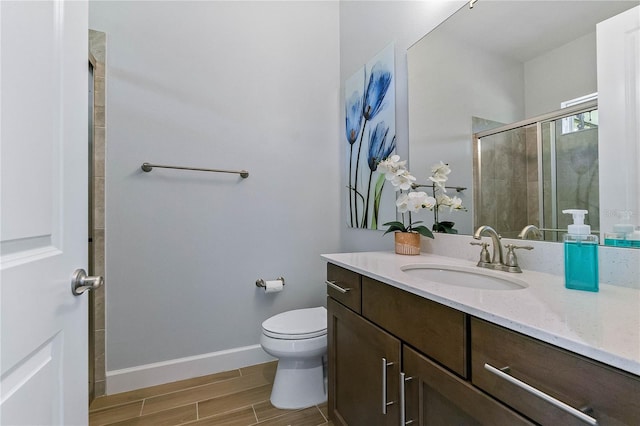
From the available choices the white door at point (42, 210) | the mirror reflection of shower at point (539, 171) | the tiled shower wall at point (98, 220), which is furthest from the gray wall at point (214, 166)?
the mirror reflection of shower at point (539, 171)

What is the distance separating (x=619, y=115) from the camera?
813 millimetres

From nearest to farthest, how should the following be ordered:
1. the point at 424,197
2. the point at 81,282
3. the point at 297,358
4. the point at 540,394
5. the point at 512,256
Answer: the point at 540,394
the point at 81,282
the point at 512,256
the point at 424,197
the point at 297,358

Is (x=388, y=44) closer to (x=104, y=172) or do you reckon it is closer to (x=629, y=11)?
(x=629, y=11)

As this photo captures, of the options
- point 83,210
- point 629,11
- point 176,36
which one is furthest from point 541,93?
point 176,36

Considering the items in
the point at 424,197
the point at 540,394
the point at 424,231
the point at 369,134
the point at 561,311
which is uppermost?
the point at 369,134

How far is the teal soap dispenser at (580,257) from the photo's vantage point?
2.42 ft

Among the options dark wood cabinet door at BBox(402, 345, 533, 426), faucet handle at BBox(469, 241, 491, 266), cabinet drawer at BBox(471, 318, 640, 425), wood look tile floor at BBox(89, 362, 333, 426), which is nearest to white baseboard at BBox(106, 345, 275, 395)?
wood look tile floor at BBox(89, 362, 333, 426)

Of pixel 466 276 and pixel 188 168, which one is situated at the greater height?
pixel 188 168

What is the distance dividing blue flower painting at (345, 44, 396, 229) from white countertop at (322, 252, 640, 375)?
36.6 inches

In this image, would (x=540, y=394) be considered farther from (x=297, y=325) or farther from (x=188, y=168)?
(x=188, y=168)

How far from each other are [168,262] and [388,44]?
1.90 meters

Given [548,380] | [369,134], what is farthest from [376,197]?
[548,380]

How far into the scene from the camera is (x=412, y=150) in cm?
156

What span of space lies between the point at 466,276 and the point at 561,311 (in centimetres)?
48
